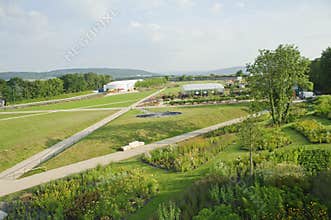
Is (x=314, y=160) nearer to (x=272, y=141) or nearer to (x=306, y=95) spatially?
(x=272, y=141)

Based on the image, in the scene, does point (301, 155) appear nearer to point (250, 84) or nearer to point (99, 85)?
point (250, 84)

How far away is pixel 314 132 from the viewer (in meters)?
17.1

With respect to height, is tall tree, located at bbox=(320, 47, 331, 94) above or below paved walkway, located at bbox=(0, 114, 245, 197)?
above

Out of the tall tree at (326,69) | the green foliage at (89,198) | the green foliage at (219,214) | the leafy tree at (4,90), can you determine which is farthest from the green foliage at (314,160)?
the leafy tree at (4,90)

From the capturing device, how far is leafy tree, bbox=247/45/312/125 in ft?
72.1

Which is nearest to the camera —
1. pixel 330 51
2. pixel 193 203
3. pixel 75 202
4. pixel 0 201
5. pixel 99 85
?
pixel 193 203

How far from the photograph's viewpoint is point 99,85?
337 feet

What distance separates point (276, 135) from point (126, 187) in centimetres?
1020

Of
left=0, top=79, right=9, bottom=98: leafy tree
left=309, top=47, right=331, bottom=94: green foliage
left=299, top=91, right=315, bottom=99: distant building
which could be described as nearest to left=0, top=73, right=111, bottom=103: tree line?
left=0, top=79, right=9, bottom=98: leafy tree

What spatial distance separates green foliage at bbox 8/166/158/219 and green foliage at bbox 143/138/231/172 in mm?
2118

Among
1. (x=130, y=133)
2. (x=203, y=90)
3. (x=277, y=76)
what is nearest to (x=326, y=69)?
(x=203, y=90)

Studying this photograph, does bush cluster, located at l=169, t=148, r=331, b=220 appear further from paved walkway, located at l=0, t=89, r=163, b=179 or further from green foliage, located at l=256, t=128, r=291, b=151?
paved walkway, located at l=0, t=89, r=163, b=179

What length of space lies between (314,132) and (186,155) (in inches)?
317

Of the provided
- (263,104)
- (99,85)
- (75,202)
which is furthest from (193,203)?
(99,85)
